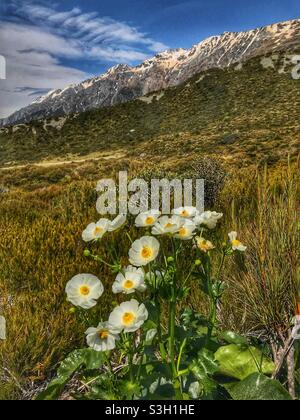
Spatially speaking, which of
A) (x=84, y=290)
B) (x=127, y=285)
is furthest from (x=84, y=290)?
(x=127, y=285)

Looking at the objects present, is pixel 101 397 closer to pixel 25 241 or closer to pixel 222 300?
pixel 222 300

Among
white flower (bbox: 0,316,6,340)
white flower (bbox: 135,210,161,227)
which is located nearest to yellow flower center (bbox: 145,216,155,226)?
white flower (bbox: 135,210,161,227)

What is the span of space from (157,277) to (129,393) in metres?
0.47

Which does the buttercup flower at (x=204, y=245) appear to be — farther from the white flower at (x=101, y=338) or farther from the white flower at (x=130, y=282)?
the white flower at (x=101, y=338)

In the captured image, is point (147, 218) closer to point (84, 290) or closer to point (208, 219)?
point (208, 219)

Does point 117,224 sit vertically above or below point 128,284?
above

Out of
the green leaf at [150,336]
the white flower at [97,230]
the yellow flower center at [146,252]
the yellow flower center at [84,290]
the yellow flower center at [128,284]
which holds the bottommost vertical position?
the green leaf at [150,336]

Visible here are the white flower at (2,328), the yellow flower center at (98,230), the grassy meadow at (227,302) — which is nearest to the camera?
the yellow flower center at (98,230)

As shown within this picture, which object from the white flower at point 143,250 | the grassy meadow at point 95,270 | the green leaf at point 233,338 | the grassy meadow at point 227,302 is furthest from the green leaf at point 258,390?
the white flower at point 143,250

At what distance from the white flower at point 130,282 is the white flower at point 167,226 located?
186mm

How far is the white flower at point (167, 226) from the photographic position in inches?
72.7

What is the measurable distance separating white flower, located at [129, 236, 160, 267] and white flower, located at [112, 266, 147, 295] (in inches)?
3.0

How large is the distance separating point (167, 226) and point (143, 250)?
14 centimetres

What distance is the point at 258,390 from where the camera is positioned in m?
2.00
